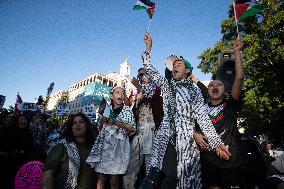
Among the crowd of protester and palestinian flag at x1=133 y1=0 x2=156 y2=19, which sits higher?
palestinian flag at x1=133 y1=0 x2=156 y2=19

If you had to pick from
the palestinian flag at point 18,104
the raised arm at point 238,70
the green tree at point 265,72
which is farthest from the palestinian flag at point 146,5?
the green tree at point 265,72

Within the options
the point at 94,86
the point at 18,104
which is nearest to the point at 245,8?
the point at 18,104

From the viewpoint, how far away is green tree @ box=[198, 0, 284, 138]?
1759 centimetres

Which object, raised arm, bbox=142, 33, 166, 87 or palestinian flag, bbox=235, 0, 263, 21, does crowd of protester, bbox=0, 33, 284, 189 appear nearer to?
raised arm, bbox=142, 33, 166, 87

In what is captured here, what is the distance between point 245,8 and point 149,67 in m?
3.31

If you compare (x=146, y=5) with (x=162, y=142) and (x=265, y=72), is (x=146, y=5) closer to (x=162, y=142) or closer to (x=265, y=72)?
(x=162, y=142)

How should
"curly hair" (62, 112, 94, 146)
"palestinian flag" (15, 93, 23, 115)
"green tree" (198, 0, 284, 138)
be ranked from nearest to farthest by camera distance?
"curly hair" (62, 112, 94, 146) → "palestinian flag" (15, 93, 23, 115) → "green tree" (198, 0, 284, 138)

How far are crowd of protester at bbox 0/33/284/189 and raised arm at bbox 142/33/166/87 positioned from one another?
1 cm

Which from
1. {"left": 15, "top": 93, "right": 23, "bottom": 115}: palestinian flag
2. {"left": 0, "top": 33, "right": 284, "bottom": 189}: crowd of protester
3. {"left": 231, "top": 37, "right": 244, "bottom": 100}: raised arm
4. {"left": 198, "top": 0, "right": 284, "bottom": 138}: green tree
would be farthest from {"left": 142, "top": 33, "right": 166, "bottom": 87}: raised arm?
{"left": 198, "top": 0, "right": 284, "bottom": 138}: green tree

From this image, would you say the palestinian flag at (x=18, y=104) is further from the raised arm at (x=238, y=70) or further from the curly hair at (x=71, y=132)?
the raised arm at (x=238, y=70)

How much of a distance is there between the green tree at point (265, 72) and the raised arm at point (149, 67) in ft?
51.2

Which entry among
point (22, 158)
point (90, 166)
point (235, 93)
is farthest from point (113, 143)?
point (22, 158)

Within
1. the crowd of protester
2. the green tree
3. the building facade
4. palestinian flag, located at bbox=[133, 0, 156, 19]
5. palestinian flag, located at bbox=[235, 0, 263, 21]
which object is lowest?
the crowd of protester

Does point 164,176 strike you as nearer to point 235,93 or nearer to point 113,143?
point 235,93
